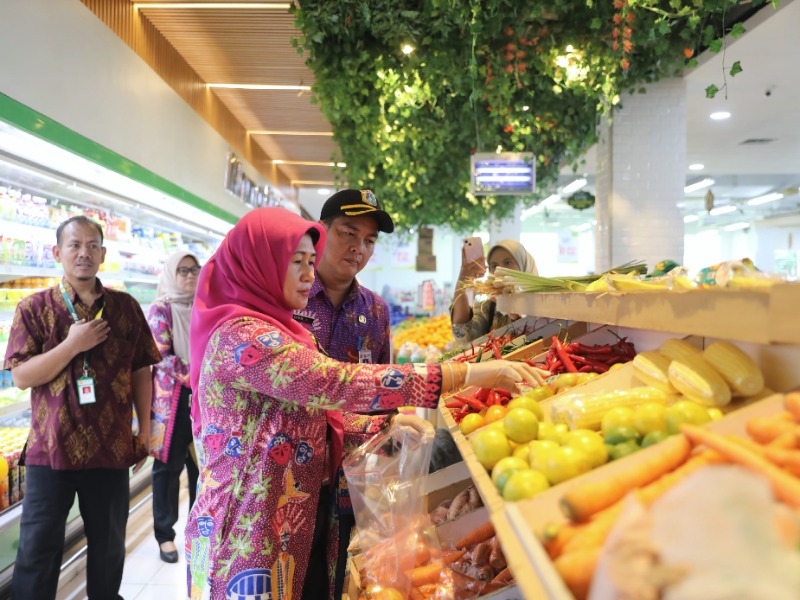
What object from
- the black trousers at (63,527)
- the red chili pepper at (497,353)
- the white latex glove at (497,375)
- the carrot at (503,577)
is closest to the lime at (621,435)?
the white latex glove at (497,375)

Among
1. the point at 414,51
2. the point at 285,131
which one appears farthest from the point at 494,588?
the point at 285,131

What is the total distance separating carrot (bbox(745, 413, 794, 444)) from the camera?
964mm

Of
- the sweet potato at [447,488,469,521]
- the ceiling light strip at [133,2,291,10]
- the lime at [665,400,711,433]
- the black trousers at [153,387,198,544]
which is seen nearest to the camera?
the lime at [665,400,711,433]

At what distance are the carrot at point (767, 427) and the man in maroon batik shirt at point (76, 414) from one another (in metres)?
3.05

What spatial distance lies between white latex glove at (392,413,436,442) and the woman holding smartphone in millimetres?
2110

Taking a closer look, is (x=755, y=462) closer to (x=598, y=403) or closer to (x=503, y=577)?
(x=598, y=403)

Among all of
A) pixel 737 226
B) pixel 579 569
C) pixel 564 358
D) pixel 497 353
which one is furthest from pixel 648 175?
pixel 737 226

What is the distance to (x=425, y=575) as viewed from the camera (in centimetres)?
196

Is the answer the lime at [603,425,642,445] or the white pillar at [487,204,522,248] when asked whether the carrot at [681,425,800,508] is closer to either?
the lime at [603,425,642,445]

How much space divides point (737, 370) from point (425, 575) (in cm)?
123

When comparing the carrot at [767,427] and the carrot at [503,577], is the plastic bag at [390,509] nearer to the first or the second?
the carrot at [503,577]

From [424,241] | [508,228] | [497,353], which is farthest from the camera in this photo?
[424,241]

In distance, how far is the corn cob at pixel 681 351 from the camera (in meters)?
1.36

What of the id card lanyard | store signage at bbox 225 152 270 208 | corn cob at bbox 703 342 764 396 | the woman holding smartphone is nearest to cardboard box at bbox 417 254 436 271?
store signage at bbox 225 152 270 208
